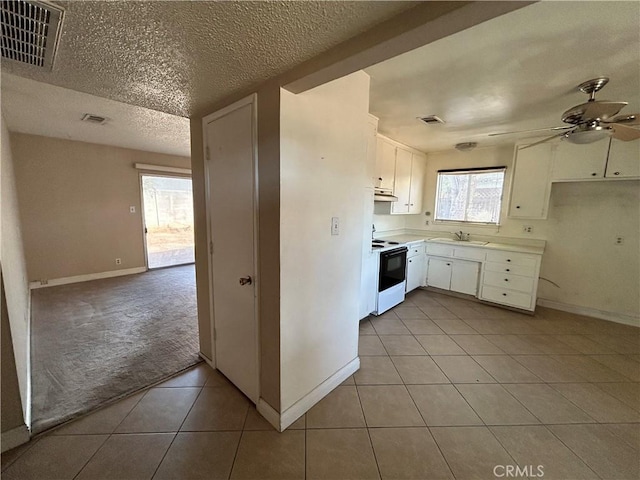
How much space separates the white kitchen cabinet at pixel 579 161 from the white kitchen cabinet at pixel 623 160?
0.05m

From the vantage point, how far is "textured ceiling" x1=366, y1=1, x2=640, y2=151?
134 centimetres

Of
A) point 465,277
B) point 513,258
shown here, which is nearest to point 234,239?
point 465,277

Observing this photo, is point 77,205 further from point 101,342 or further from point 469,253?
point 469,253

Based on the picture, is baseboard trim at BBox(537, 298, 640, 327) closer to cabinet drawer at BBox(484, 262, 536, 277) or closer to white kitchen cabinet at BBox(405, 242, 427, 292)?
cabinet drawer at BBox(484, 262, 536, 277)

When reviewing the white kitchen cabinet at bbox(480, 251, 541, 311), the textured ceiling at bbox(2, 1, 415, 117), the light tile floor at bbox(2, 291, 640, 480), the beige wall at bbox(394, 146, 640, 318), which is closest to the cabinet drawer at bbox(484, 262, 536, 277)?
the white kitchen cabinet at bbox(480, 251, 541, 311)

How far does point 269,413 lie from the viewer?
170 cm

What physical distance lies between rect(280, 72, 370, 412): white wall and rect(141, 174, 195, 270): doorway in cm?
459

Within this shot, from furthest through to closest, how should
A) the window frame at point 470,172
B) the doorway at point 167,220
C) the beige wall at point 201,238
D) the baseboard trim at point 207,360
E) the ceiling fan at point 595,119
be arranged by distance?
the doorway at point 167,220 → the window frame at point 470,172 → the baseboard trim at point 207,360 → the beige wall at point 201,238 → the ceiling fan at point 595,119

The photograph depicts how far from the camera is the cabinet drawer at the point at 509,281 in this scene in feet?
11.2

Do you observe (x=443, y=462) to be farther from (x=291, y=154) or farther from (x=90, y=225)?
(x=90, y=225)

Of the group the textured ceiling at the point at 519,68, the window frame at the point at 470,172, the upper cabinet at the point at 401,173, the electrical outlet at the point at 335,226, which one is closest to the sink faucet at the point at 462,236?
the window frame at the point at 470,172

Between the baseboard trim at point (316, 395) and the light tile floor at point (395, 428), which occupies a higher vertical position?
the baseboard trim at point (316, 395)

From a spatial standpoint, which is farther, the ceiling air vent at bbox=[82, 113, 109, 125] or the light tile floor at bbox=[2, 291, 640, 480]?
the ceiling air vent at bbox=[82, 113, 109, 125]

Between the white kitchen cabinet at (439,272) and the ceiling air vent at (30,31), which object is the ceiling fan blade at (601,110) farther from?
the ceiling air vent at (30,31)
